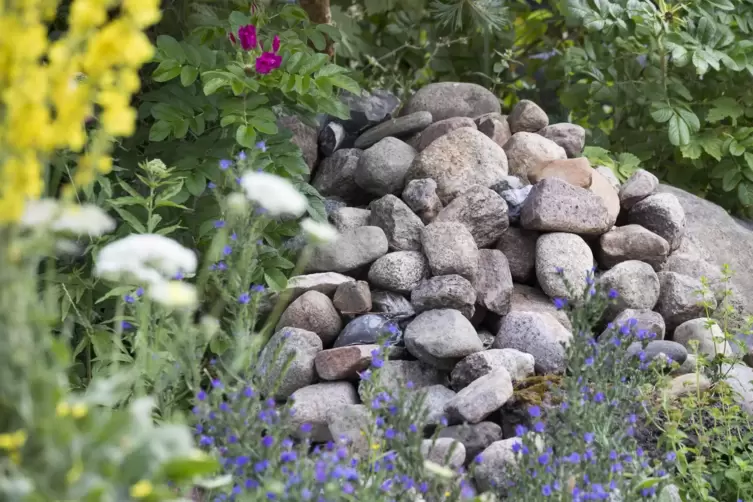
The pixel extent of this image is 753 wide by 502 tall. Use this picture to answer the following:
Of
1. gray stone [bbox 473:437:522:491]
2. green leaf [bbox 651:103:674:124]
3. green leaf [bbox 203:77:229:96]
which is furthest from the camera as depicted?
green leaf [bbox 651:103:674:124]

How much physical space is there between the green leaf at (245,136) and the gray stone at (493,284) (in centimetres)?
90

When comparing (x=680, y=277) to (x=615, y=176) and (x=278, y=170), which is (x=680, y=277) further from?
(x=278, y=170)

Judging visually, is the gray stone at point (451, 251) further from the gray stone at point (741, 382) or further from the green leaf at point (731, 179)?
the green leaf at point (731, 179)

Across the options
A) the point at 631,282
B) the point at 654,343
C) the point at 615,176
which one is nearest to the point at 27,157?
the point at 654,343

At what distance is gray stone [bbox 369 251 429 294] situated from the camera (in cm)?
305

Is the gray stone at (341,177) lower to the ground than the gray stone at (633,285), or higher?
higher

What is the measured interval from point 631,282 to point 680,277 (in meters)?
0.20

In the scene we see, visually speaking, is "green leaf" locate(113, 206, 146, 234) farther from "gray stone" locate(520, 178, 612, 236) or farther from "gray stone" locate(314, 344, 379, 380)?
"gray stone" locate(520, 178, 612, 236)

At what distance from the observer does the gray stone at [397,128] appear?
12.0ft

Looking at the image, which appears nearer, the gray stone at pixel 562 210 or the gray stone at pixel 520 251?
the gray stone at pixel 562 210

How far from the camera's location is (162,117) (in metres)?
2.84

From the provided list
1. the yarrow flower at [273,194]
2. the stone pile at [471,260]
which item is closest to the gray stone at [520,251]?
the stone pile at [471,260]

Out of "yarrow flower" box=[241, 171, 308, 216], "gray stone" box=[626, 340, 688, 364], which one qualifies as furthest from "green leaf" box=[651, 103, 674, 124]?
"yarrow flower" box=[241, 171, 308, 216]

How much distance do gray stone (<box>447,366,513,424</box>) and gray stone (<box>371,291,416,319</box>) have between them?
1.67 ft
